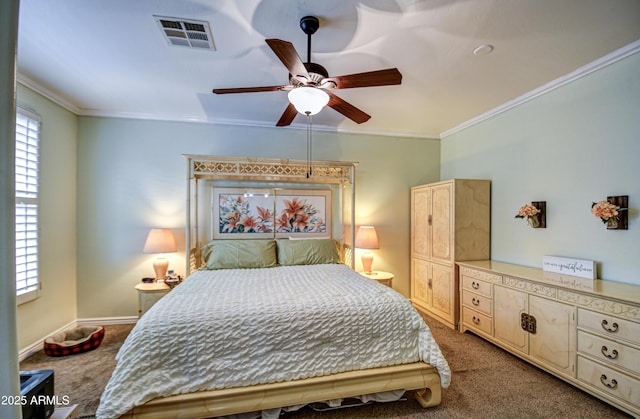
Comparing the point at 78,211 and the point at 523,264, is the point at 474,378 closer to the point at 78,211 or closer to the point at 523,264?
the point at 523,264

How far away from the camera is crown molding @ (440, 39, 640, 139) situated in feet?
7.04

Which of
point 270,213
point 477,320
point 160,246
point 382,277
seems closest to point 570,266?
point 477,320

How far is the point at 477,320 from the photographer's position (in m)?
2.98

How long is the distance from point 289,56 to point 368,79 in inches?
21.1

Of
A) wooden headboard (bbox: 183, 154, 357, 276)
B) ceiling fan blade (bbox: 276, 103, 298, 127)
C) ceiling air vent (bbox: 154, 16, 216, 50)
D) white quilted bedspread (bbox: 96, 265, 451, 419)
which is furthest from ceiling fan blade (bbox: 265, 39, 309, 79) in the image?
wooden headboard (bbox: 183, 154, 357, 276)

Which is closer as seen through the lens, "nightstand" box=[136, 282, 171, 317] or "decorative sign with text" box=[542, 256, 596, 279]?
"decorative sign with text" box=[542, 256, 596, 279]

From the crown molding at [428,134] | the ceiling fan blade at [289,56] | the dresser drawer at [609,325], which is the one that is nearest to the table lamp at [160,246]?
the crown molding at [428,134]

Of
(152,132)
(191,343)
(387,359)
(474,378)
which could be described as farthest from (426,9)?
(152,132)

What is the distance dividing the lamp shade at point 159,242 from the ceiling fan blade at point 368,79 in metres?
2.60

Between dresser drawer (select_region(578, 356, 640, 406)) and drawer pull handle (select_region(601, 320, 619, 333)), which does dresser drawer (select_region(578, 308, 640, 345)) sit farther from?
dresser drawer (select_region(578, 356, 640, 406))

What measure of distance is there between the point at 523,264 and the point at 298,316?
103 inches

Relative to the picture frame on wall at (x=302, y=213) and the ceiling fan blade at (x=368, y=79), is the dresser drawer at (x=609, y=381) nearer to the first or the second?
the ceiling fan blade at (x=368, y=79)

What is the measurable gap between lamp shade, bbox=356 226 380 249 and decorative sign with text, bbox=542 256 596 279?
1.74m

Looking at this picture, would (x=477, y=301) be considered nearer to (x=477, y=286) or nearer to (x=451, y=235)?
(x=477, y=286)
